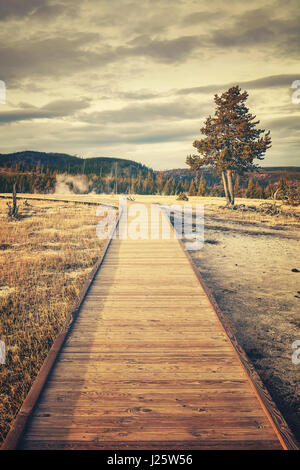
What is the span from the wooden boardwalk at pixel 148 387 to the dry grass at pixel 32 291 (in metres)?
0.97

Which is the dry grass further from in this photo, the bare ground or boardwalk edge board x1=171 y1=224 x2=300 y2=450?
the bare ground

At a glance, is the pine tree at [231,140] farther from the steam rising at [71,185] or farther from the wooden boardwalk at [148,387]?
the steam rising at [71,185]

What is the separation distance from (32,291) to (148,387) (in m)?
5.81

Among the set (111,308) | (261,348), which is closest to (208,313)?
(261,348)

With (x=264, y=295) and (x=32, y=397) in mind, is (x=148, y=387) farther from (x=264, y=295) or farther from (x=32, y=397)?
(x=264, y=295)

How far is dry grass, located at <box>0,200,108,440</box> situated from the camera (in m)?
4.31

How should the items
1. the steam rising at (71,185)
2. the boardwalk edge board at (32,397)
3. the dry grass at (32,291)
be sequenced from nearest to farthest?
1. the boardwalk edge board at (32,397)
2. the dry grass at (32,291)
3. the steam rising at (71,185)

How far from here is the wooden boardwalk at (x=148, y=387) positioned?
8.68 feet

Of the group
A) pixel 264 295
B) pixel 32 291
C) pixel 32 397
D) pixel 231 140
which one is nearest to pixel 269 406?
pixel 32 397

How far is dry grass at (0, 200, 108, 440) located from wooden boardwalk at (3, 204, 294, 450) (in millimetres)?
969

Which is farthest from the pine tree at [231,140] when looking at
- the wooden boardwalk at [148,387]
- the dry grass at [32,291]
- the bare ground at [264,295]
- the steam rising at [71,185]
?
the steam rising at [71,185]

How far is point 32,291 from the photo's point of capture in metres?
7.73

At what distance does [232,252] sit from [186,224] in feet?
24.0

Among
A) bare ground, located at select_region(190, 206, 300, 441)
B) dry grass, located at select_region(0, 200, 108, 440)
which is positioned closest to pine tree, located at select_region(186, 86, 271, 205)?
bare ground, located at select_region(190, 206, 300, 441)
